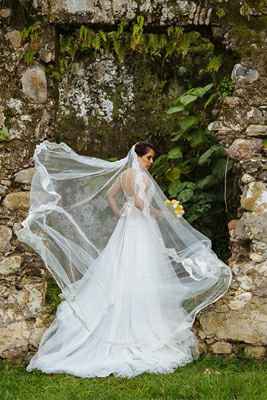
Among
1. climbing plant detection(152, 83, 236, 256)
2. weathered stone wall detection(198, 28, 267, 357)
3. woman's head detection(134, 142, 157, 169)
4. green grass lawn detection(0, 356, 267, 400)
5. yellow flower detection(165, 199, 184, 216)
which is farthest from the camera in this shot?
climbing plant detection(152, 83, 236, 256)

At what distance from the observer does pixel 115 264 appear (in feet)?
20.2

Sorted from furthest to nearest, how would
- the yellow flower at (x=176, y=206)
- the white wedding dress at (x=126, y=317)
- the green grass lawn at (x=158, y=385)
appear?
the yellow flower at (x=176, y=206) < the white wedding dress at (x=126, y=317) < the green grass lawn at (x=158, y=385)

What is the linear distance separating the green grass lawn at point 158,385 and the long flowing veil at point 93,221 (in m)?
0.52

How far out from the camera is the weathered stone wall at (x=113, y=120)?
6102 millimetres

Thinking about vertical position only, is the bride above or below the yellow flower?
below

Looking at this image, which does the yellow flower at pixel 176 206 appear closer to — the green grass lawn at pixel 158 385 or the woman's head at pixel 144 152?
the woman's head at pixel 144 152

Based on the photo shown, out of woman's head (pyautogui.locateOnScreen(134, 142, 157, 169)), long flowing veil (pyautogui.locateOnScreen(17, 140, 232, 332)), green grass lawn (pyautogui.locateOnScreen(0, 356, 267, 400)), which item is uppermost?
woman's head (pyautogui.locateOnScreen(134, 142, 157, 169))

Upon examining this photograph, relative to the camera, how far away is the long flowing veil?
609 cm

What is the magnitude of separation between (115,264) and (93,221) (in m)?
0.40

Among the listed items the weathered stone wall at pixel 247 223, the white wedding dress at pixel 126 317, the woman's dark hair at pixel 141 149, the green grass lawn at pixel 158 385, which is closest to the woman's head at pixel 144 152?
the woman's dark hair at pixel 141 149

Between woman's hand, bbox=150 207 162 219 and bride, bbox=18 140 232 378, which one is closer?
bride, bbox=18 140 232 378

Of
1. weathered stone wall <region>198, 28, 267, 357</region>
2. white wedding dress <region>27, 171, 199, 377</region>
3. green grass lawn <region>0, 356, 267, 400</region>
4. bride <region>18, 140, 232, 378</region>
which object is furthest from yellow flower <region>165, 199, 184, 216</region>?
green grass lawn <region>0, 356, 267, 400</region>

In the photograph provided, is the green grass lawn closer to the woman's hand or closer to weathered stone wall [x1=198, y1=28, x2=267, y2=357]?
weathered stone wall [x1=198, y1=28, x2=267, y2=357]

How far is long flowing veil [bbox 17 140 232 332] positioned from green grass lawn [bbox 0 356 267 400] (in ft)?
1.71
